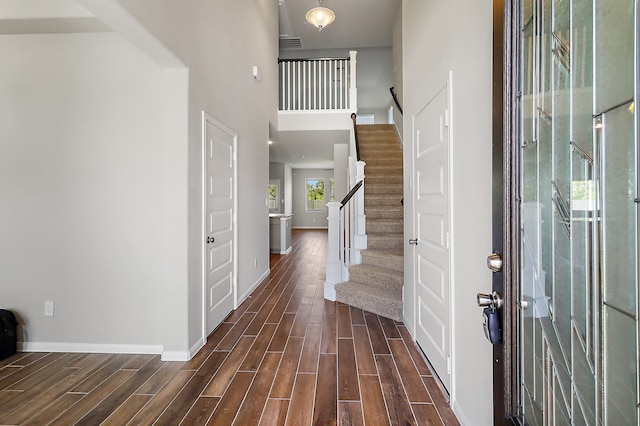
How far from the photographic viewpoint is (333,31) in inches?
287

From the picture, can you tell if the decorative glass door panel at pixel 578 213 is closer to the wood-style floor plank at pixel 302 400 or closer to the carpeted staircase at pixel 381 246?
the wood-style floor plank at pixel 302 400

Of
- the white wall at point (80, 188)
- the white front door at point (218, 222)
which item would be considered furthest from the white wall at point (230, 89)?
the white wall at point (80, 188)

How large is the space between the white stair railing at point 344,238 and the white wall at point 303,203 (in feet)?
30.0

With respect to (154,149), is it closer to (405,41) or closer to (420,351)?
(405,41)

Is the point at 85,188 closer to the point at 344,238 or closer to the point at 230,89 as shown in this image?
the point at 230,89

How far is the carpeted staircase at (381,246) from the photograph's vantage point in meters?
3.18

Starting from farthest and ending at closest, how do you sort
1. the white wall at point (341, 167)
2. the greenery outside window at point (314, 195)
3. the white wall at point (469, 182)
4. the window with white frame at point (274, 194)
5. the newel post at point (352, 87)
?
the greenery outside window at point (314, 195)
the window with white frame at point (274, 194)
the white wall at point (341, 167)
the newel post at point (352, 87)
the white wall at point (469, 182)

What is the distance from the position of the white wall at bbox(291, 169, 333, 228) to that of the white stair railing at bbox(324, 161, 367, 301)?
9158 mm

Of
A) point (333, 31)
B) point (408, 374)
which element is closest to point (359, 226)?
point (408, 374)

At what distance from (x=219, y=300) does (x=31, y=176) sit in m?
1.91

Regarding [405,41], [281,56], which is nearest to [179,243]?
[405,41]

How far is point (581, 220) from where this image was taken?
61 cm

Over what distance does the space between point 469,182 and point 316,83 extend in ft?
17.1

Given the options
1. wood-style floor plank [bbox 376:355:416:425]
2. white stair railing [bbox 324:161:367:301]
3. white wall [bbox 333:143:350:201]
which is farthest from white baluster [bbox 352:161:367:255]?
white wall [bbox 333:143:350:201]
